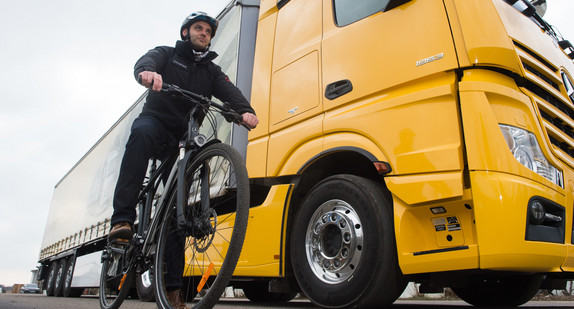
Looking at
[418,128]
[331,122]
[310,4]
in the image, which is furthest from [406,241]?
[310,4]

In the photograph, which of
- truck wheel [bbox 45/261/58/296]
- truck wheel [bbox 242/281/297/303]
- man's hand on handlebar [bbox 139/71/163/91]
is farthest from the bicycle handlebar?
truck wheel [bbox 45/261/58/296]

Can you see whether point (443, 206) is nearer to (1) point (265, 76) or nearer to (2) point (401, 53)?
(2) point (401, 53)

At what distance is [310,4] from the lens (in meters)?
3.94

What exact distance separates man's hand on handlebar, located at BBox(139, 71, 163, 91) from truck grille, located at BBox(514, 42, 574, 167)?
7.17ft

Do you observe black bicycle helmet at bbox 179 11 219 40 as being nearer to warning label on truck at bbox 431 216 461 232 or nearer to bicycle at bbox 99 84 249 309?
bicycle at bbox 99 84 249 309

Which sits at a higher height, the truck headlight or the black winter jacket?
the black winter jacket

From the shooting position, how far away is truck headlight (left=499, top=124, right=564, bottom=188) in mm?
2449

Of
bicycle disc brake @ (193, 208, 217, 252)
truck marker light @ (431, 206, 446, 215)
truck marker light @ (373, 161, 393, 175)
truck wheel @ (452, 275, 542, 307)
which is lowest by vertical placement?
truck wheel @ (452, 275, 542, 307)

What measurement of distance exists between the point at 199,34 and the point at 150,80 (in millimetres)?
709

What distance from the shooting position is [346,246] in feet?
9.36

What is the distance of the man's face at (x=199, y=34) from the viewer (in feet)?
11.0

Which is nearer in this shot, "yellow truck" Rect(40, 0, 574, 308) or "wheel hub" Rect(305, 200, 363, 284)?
"yellow truck" Rect(40, 0, 574, 308)

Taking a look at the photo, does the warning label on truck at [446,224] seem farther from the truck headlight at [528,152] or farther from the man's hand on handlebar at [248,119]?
the man's hand on handlebar at [248,119]

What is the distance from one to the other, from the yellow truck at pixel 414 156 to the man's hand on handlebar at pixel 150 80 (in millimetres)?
1137
